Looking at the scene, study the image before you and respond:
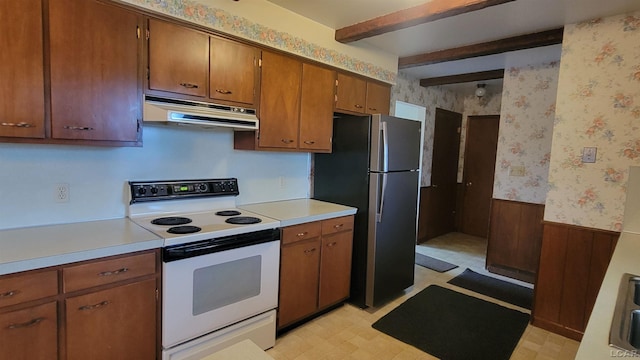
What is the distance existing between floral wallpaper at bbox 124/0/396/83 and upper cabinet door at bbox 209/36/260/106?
0.09 meters

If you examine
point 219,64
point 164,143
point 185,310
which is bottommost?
point 185,310

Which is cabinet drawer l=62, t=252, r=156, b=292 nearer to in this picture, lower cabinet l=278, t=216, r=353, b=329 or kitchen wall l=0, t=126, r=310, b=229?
kitchen wall l=0, t=126, r=310, b=229

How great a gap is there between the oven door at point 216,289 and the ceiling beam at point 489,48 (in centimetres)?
262

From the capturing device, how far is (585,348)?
88 centimetres

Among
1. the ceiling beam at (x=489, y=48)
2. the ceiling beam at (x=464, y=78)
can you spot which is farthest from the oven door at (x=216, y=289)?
the ceiling beam at (x=464, y=78)

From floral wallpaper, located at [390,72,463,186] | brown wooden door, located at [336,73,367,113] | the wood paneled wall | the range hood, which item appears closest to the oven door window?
the range hood

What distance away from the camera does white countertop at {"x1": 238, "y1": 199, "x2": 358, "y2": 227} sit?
249cm

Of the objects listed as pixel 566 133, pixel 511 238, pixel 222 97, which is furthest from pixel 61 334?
pixel 511 238

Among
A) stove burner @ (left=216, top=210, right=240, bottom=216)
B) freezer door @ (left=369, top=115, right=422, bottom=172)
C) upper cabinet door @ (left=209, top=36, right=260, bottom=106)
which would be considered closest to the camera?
upper cabinet door @ (left=209, top=36, right=260, bottom=106)

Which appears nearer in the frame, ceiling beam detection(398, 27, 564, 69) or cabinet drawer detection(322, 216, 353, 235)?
cabinet drawer detection(322, 216, 353, 235)

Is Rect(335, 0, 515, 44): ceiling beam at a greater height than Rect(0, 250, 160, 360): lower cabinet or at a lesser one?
greater

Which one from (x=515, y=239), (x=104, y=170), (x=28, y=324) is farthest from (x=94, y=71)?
(x=515, y=239)

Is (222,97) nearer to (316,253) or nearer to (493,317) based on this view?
(316,253)

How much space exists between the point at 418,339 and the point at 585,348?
1.87 m
